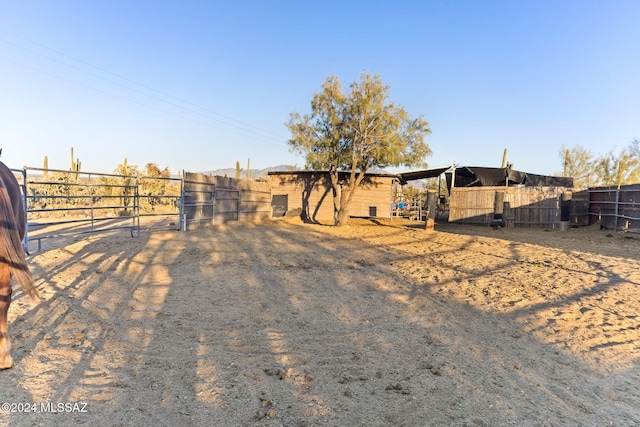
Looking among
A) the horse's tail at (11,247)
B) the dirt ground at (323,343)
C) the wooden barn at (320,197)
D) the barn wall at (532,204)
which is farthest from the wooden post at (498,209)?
the horse's tail at (11,247)

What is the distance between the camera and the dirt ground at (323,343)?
2496 millimetres

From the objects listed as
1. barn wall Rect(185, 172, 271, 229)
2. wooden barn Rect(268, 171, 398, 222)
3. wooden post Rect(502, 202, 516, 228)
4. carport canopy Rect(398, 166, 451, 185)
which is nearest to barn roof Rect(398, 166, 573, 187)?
carport canopy Rect(398, 166, 451, 185)

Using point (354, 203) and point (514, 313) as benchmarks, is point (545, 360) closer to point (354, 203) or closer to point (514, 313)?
point (514, 313)

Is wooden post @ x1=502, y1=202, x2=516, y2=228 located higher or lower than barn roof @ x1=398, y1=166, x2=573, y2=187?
lower

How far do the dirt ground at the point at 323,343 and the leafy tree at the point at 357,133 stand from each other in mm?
9079

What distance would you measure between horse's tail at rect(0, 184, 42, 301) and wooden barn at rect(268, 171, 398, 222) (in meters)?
17.9

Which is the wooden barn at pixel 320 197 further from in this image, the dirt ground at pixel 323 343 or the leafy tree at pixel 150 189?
the dirt ground at pixel 323 343

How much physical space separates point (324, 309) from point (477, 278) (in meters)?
3.36

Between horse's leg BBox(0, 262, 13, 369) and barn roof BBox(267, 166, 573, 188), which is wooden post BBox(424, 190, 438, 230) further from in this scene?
horse's leg BBox(0, 262, 13, 369)

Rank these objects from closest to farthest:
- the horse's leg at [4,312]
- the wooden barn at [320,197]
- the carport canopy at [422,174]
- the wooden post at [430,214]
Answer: the horse's leg at [4,312]
the wooden post at [430,214]
the carport canopy at [422,174]
the wooden barn at [320,197]

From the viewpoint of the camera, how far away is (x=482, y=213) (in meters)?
16.4

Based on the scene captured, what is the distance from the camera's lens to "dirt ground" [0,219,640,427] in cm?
250

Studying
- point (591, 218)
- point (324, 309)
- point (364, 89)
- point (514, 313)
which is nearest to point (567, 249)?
point (514, 313)

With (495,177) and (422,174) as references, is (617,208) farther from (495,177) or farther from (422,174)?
(422,174)
